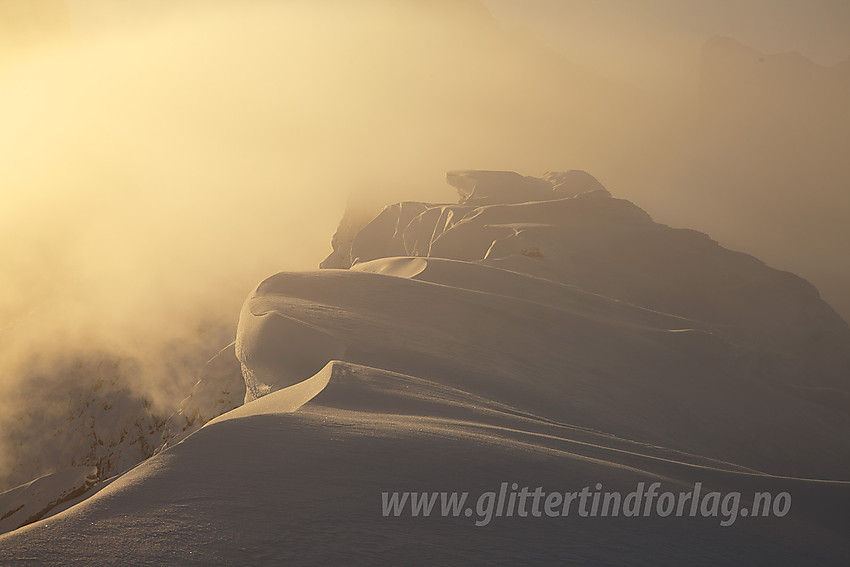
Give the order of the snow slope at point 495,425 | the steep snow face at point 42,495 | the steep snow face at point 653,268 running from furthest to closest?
1. the steep snow face at point 653,268
2. the steep snow face at point 42,495
3. the snow slope at point 495,425

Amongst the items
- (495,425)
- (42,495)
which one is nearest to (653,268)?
(495,425)

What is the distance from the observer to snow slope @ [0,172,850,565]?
4555mm

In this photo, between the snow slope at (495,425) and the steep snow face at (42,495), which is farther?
the steep snow face at (42,495)

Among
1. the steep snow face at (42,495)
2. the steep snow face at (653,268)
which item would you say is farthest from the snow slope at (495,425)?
the steep snow face at (42,495)

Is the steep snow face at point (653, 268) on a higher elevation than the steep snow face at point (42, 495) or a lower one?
higher

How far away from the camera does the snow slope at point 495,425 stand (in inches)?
179

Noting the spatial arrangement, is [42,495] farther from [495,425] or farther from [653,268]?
[653,268]

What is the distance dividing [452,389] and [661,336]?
1084 centimetres

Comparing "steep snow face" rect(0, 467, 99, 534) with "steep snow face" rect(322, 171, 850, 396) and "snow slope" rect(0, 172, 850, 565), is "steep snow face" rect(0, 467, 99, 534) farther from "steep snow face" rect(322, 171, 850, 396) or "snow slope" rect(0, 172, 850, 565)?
"steep snow face" rect(322, 171, 850, 396)

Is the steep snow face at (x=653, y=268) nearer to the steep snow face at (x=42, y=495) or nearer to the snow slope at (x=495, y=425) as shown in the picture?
the snow slope at (x=495, y=425)

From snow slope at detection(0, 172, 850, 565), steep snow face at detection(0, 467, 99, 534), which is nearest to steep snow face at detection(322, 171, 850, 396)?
snow slope at detection(0, 172, 850, 565)

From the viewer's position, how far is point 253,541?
426 centimetres

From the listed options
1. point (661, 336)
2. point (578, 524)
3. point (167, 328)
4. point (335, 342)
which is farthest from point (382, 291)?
point (167, 328)

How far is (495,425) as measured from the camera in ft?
26.8
